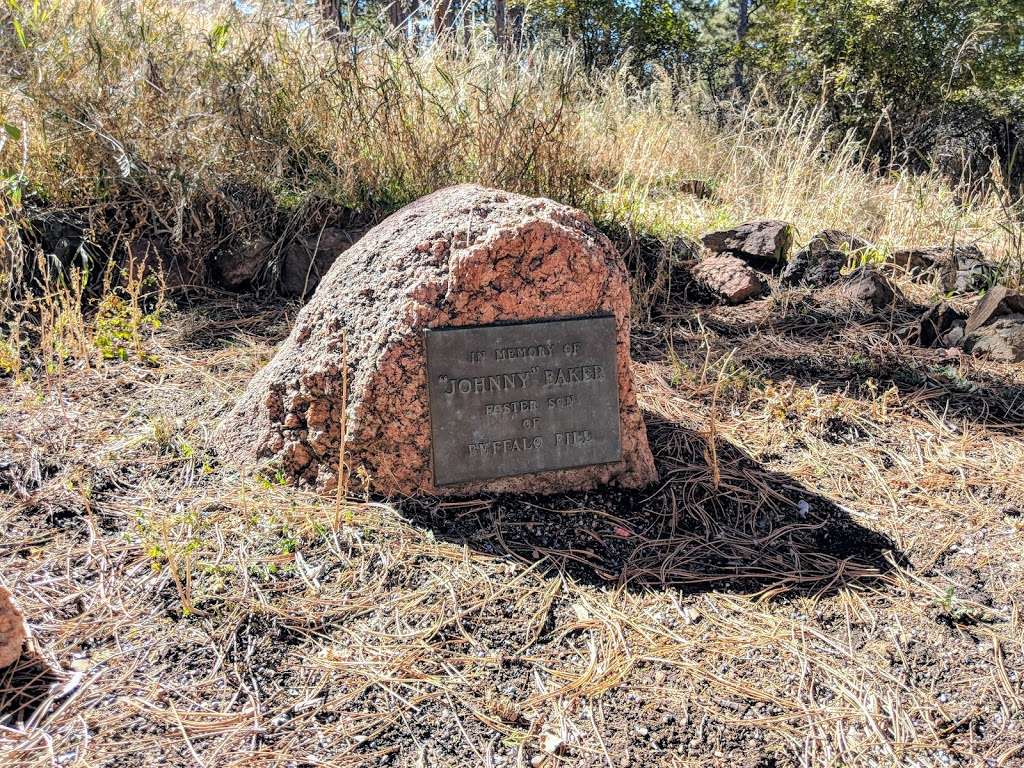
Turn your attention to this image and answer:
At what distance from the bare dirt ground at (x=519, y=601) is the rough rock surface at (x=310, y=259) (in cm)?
116

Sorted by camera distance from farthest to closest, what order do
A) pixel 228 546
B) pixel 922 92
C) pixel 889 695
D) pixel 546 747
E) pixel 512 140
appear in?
pixel 922 92 → pixel 512 140 → pixel 228 546 → pixel 889 695 → pixel 546 747

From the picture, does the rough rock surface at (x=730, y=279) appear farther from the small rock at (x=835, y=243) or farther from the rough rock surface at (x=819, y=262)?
the small rock at (x=835, y=243)

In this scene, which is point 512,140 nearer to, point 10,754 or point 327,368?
point 327,368

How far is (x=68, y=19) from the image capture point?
4152 millimetres

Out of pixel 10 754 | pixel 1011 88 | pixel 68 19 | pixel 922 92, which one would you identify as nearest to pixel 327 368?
pixel 10 754

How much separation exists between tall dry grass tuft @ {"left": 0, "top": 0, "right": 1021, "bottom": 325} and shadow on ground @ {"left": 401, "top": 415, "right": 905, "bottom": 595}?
7.87 ft

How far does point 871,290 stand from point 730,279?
0.78 meters

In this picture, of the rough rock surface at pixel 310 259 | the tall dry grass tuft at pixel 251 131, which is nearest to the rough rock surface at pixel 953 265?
the tall dry grass tuft at pixel 251 131

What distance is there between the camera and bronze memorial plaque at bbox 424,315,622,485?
97.0 inches

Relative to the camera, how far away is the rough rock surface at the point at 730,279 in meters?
4.67

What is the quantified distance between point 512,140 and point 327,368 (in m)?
2.62

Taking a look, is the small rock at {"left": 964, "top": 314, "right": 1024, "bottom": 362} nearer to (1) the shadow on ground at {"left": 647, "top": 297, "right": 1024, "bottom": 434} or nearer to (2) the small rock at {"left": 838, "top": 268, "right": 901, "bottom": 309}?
(1) the shadow on ground at {"left": 647, "top": 297, "right": 1024, "bottom": 434}

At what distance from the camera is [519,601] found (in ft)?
7.32

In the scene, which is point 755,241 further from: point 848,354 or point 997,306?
point 997,306
